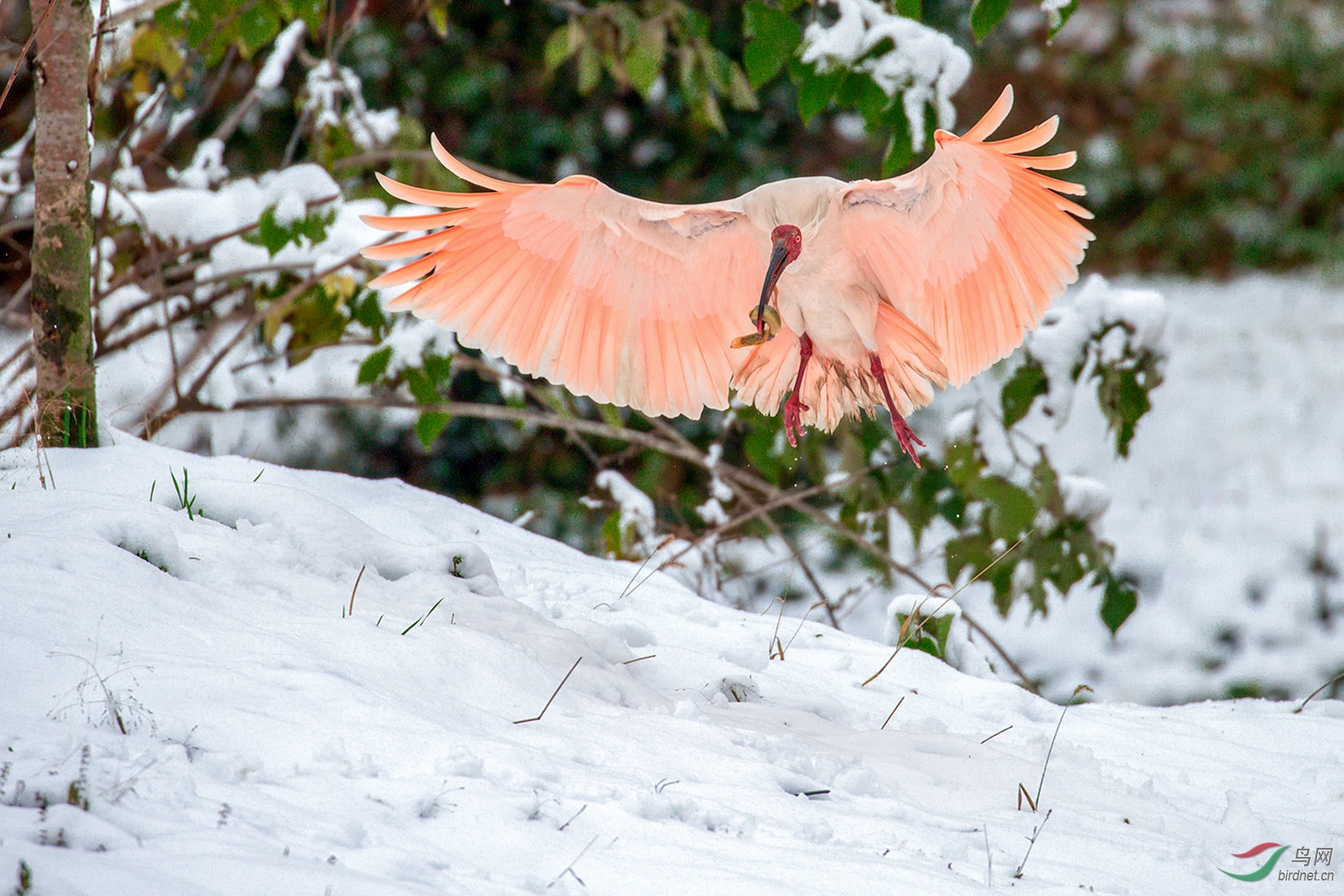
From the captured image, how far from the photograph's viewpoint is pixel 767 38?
2.77m

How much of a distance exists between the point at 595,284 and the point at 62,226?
3.82ft

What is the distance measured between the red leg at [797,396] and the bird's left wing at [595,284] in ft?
0.54

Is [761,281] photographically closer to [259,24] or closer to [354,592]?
[354,592]

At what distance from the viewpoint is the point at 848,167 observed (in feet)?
22.4

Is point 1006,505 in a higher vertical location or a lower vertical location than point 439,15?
lower

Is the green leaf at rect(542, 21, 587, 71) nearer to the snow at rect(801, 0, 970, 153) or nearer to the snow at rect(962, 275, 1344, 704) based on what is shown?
the snow at rect(801, 0, 970, 153)

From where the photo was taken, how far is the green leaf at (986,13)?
2.43 meters

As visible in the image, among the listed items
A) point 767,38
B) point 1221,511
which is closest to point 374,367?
point 767,38

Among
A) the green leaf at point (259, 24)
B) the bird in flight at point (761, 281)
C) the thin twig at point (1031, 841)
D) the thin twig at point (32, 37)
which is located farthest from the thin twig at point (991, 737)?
the green leaf at point (259, 24)

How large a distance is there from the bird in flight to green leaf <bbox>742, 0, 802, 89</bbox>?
281 millimetres

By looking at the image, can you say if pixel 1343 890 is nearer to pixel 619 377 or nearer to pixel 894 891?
pixel 894 891

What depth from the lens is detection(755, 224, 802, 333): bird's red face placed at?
8.55ft

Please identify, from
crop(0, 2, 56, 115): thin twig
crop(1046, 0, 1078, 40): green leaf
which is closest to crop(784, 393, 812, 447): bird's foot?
crop(1046, 0, 1078, 40): green leaf

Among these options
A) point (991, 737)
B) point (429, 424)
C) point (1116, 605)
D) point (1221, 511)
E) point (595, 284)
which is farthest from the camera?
point (1221, 511)
